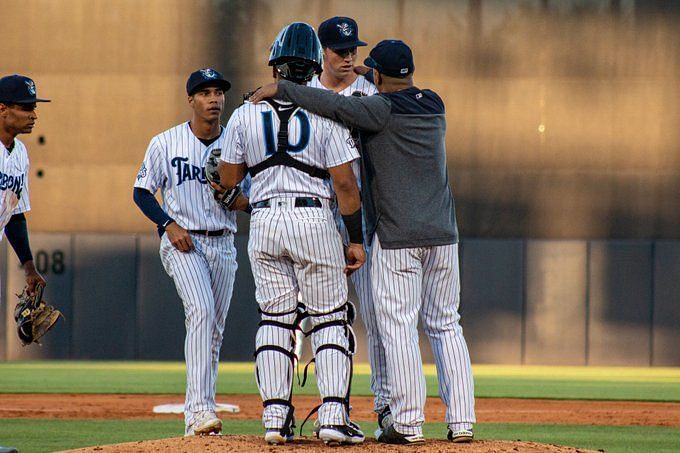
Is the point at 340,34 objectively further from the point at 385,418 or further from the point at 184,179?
the point at 385,418

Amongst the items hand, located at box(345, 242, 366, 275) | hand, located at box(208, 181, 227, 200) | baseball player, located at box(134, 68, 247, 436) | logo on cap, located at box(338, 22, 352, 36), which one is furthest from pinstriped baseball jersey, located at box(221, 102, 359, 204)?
baseball player, located at box(134, 68, 247, 436)

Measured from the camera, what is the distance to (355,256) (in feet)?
16.5

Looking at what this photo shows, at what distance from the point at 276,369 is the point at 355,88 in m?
1.43

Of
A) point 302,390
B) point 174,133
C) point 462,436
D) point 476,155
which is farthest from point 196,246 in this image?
point 476,155

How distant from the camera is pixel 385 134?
16.6 feet

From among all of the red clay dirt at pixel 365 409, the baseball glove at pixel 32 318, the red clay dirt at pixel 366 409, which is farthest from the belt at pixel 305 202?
the red clay dirt at pixel 366 409

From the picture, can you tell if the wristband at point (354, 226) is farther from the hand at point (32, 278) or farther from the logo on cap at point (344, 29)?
the hand at point (32, 278)

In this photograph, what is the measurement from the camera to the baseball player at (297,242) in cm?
494

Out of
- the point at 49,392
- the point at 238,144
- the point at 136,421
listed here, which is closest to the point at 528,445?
the point at 238,144

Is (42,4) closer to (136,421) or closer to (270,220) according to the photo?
(136,421)

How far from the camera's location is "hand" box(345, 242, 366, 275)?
16.5 ft

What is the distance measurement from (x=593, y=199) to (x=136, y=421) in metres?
8.79

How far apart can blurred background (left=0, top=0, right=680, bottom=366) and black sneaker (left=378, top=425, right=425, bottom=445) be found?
998cm

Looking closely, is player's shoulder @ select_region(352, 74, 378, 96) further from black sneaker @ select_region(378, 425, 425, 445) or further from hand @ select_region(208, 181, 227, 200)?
black sneaker @ select_region(378, 425, 425, 445)
